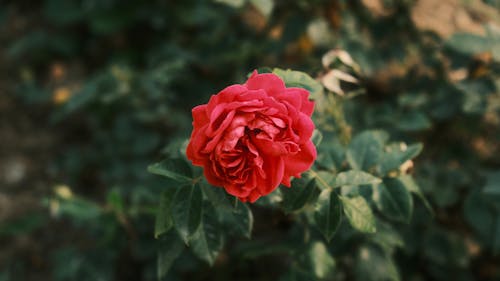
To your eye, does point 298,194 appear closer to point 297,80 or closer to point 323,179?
point 323,179

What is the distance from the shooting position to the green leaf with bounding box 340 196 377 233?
42.6 inches

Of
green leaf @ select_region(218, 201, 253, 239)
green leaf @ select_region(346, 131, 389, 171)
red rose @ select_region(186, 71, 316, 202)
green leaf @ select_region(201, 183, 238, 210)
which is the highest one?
red rose @ select_region(186, 71, 316, 202)

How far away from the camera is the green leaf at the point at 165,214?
3.52 feet

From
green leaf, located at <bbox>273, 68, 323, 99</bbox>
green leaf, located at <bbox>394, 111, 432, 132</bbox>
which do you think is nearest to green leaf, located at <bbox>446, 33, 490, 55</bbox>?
green leaf, located at <bbox>394, 111, 432, 132</bbox>

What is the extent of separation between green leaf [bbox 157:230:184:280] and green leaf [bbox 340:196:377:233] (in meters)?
0.42

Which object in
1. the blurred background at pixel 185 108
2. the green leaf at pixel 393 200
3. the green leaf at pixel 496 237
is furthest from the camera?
the blurred background at pixel 185 108

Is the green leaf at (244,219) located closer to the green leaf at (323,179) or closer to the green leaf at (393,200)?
the green leaf at (323,179)

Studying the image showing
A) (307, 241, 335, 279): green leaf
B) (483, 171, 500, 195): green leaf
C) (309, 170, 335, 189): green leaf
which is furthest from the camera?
(483, 171, 500, 195): green leaf

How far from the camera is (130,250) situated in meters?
1.84

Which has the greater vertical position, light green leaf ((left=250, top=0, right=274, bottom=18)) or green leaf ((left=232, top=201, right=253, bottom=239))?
light green leaf ((left=250, top=0, right=274, bottom=18))

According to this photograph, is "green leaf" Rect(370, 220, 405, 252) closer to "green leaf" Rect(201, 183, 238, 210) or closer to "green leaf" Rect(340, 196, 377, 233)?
"green leaf" Rect(340, 196, 377, 233)

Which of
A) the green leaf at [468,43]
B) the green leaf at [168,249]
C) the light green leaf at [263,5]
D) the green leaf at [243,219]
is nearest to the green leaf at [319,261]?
the green leaf at [243,219]

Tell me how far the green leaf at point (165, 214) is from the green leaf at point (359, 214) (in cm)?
40

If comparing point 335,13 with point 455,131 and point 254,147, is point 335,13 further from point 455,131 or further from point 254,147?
point 254,147
